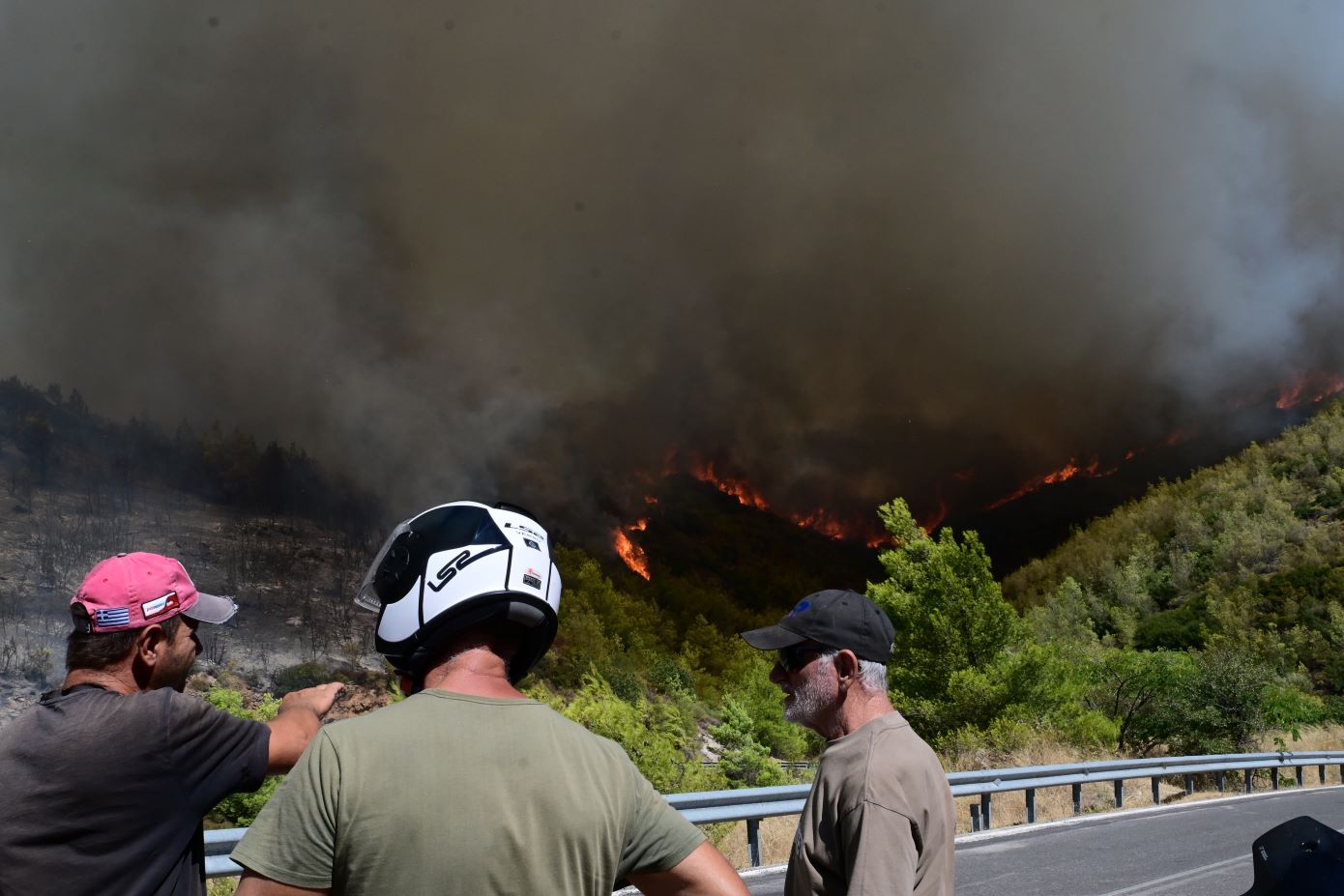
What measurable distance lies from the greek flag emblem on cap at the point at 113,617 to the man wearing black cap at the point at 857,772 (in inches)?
56.6

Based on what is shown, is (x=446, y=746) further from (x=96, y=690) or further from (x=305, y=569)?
(x=305, y=569)

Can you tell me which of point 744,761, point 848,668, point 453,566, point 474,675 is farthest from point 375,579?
point 744,761

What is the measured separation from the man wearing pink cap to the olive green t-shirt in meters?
0.84

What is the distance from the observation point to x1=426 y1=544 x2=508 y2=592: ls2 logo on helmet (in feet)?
5.48

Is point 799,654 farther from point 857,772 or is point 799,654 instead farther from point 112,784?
point 112,784

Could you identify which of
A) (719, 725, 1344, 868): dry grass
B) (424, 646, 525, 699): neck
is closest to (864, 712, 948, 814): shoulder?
(424, 646, 525, 699): neck

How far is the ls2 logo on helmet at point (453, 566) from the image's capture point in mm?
1670

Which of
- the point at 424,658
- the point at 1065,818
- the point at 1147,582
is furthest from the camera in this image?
the point at 1147,582

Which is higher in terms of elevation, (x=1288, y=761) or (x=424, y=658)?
(x=424, y=658)

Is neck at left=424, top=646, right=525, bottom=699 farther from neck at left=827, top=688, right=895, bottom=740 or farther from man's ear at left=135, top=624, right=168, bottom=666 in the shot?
neck at left=827, top=688, right=895, bottom=740

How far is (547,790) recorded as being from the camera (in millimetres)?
1481

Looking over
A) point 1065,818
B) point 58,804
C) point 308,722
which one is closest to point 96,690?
point 58,804

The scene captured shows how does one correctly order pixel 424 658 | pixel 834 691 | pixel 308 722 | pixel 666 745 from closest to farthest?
pixel 424 658 → pixel 308 722 → pixel 834 691 → pixel 666 745

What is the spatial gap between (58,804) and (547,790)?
130 centimetres
